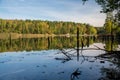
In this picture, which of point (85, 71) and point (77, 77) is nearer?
point (77, 77)

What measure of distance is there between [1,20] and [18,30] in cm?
1474

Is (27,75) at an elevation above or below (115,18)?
below

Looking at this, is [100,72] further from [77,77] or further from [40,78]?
[40,78]

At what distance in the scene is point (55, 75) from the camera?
19.9 m

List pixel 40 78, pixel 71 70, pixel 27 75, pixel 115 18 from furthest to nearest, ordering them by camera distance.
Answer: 1. pixel 115 18
2. pixel 71 70
3. pixel 27 75
4. pixel 40 78

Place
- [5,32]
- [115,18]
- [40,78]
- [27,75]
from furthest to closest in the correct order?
[5,32] < [115,18] < [27,75] < [40,78]

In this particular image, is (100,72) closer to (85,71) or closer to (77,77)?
(85,71)

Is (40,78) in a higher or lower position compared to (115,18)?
lower

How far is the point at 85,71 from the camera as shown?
21453 mm

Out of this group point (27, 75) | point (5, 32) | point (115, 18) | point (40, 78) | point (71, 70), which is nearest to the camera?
point (40, 78)

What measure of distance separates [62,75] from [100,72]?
3.15 meters

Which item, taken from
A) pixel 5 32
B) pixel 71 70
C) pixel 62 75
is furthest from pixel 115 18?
pixel 5 32

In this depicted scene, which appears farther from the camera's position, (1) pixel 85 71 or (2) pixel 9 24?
(2) pixel 9 24

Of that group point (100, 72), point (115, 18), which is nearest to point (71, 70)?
point (100, 72)
